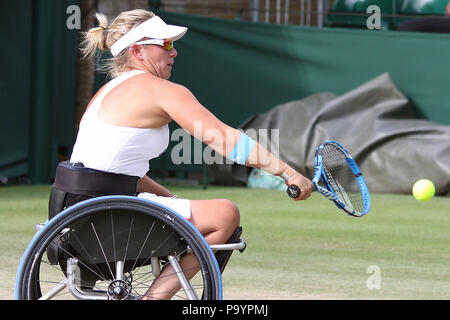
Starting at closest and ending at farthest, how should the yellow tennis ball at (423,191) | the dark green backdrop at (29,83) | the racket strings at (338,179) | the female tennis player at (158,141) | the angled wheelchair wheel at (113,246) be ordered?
the angled wheelchair wheel at (113,246)
the female tennis player at (158,141)
the racket strings at (338,179)
the yellow tennis ball at (423,191)
the dark green backdrop at (29,83)

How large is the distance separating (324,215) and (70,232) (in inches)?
219

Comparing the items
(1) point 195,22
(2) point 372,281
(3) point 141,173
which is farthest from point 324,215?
(3) point 141,173

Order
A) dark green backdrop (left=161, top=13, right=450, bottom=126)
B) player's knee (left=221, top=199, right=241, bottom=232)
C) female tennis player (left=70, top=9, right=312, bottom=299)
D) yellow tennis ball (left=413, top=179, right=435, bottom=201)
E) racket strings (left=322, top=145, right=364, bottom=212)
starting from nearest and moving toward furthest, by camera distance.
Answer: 1. female tennis player (left=70, top=9, right=312, bottom=299)
2. player's knee (left=221, top=199, right=241, bottom=232)
3. racket strings (left=322, top=145, right=364, bottom=212)
4. yellow tennis ball (left=413, top=179, right=435, bottom=201)
5. dark green backdrop (left=161, top=13, right=450, bottom=126)

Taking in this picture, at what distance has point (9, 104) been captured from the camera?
11.6 metres

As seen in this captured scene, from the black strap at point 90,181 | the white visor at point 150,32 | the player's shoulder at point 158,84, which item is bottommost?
the black strap at point 90,181

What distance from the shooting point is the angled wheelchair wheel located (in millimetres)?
3613

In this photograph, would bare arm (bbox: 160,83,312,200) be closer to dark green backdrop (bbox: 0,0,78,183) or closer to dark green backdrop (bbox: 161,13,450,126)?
dark green backdrop (bbox: 0,0,78,183)

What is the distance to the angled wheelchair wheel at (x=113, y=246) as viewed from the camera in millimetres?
3613

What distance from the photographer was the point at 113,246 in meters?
3.75

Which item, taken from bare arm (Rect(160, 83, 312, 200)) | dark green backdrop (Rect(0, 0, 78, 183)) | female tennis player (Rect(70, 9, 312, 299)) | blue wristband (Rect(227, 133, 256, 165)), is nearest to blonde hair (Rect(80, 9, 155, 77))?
female tennis player (Rect(70, 9, 312, 299))

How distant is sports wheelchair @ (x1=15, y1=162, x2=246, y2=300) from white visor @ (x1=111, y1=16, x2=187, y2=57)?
74 centimetres

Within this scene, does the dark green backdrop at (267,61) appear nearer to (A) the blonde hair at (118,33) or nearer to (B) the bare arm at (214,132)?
(A) the blonde hair at (118,33)

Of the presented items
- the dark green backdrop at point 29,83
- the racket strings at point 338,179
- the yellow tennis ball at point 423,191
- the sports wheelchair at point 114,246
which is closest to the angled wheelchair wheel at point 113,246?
the sports wheelchair at point 114,246

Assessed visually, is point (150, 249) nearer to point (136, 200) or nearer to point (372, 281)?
point (136, 200)
